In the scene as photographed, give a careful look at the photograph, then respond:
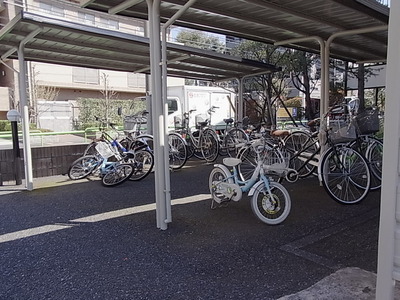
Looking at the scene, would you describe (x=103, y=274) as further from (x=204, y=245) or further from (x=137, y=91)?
(x=137, y=91)

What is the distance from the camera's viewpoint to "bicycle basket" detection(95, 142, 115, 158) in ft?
19.5

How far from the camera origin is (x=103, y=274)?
2.63 m

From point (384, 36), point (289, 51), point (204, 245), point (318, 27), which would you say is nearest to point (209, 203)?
point (204, 245)

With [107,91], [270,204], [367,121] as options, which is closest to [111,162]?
[270,204]

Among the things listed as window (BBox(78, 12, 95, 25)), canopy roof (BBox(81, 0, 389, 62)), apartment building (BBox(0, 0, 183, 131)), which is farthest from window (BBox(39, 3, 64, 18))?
canopy roof (BBox(81, 0, 389, 62))

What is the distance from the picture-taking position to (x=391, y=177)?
1.45 metres

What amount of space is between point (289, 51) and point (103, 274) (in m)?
9.03

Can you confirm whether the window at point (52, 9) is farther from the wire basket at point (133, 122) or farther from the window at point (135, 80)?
the wire basket at point (133, 122)

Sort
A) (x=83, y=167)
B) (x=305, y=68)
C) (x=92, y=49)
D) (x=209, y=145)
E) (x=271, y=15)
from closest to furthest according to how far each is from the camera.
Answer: (x=271, y=15), (x=92, y=49), (x=83, y=167), (x=209, y=145), (x=305, y=68)

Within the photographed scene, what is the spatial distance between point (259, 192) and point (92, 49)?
364 centimetres

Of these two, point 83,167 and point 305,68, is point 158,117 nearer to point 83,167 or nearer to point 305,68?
point 83,167

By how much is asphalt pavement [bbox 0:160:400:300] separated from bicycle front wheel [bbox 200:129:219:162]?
10.2 feet

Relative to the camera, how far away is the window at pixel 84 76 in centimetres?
1992

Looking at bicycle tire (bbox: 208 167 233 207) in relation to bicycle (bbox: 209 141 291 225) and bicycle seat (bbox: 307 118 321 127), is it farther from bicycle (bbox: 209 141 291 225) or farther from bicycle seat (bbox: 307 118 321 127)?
bicycle seat (bbox: 307 118 321 127)
